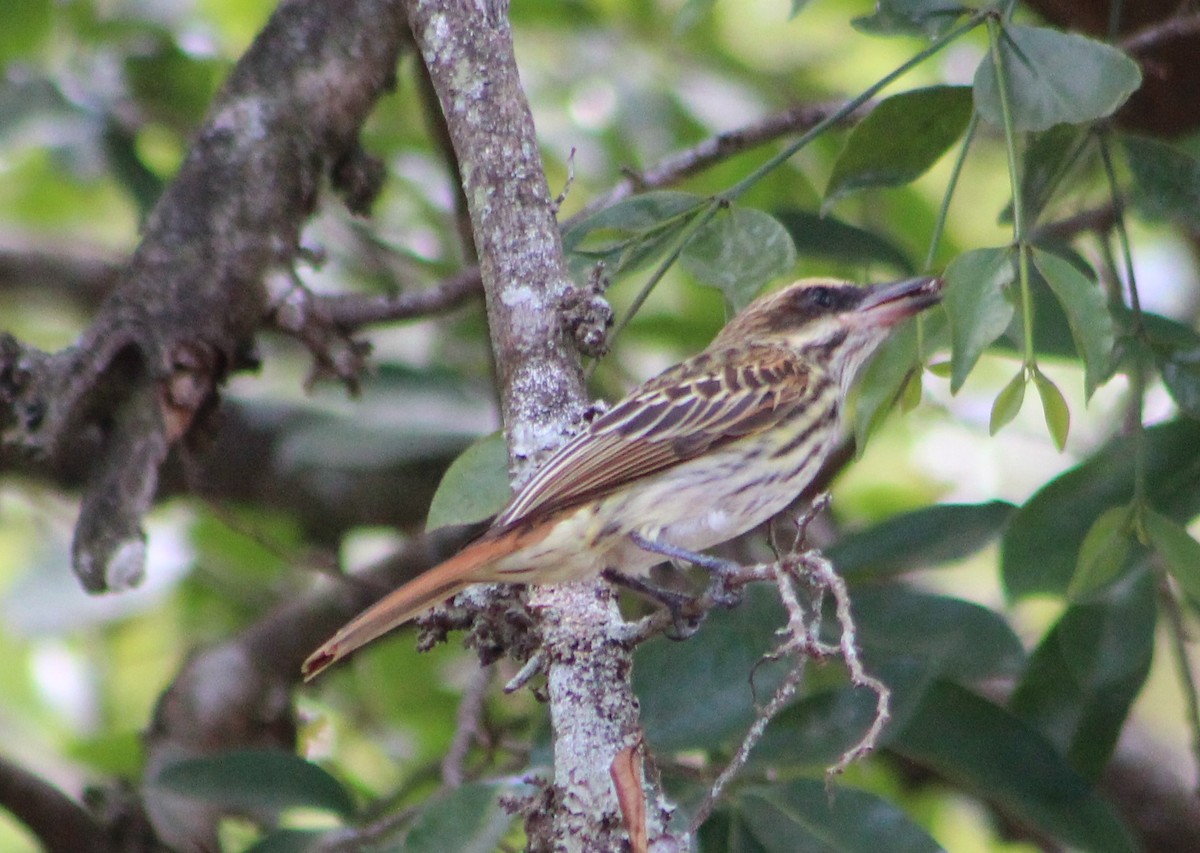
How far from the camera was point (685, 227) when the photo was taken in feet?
9.90

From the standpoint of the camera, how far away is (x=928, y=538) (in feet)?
11.4

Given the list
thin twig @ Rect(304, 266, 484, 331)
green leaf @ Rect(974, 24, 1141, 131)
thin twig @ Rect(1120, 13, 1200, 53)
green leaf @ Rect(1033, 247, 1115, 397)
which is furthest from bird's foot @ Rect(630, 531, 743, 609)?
thin twig @ Rect(1120, 13, 1200, 53)

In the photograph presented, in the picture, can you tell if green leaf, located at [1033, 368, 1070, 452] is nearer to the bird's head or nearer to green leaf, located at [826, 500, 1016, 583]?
the bird's head

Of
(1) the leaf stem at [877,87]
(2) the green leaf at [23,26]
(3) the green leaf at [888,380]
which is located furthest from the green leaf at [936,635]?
(2) the green leaf at [23,26]

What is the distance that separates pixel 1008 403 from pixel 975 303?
0.58 feet

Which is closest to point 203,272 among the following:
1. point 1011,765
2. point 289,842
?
point 289,842

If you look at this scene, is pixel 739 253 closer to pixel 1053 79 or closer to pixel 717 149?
pixel 1053 79

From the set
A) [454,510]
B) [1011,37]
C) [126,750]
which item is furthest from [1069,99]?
[126,750]

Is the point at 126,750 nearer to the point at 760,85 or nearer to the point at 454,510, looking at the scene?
the point at 454,510

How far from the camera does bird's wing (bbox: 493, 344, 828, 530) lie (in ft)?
8.68

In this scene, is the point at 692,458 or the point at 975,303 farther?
the point at 692,458

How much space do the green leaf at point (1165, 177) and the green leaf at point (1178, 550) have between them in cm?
83

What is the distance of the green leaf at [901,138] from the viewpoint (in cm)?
304

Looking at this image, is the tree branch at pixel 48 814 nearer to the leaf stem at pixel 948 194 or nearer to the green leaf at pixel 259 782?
the green leaf at pixel 259 782
